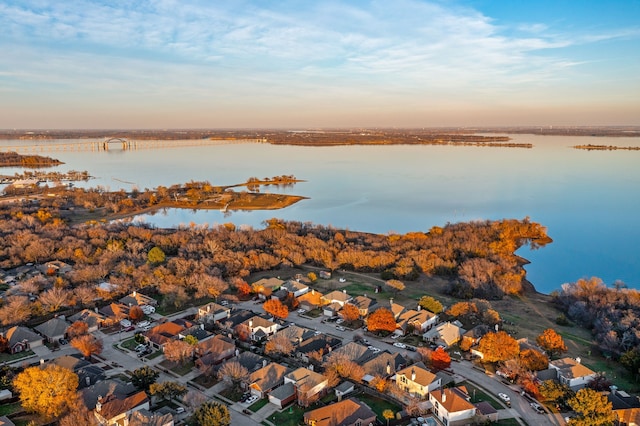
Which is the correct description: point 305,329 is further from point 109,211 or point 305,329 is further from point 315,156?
point 315,156

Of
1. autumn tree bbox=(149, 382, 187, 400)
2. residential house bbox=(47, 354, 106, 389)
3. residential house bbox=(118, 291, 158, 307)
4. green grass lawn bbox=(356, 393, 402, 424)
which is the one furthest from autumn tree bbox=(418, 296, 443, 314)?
residential house bbox=(47, 354, 106, 389)

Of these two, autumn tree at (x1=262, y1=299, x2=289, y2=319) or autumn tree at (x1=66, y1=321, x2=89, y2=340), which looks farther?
autumn tree at (x1=262, y1=299, x2=289, y2=319)

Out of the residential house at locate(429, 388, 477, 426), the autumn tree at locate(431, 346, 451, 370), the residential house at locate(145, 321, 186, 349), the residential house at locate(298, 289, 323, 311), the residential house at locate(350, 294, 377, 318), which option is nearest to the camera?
the residential house at locate(429, 388, 477, 426)

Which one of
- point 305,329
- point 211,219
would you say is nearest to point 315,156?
point 211,219

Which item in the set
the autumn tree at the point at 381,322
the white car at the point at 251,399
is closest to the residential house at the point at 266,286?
the autumn tree at the point at 381,322

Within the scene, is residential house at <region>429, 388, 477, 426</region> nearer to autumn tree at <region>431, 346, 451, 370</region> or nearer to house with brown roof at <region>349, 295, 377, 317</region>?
autumn tree at <region>431, 346, 451, 370</region>
